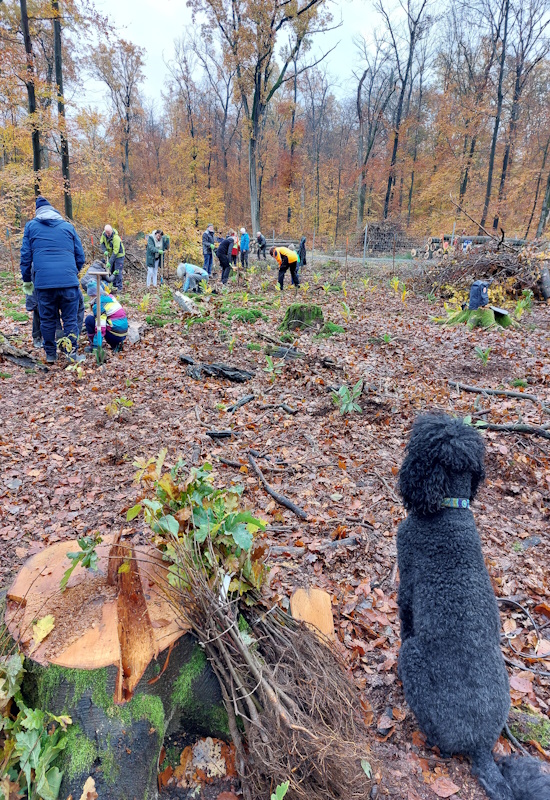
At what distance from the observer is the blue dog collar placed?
176 centimetres

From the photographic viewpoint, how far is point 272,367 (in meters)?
6.29

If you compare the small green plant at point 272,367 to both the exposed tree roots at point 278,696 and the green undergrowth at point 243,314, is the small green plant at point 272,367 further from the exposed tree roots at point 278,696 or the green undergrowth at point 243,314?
the exposed tree roots at point 278,696

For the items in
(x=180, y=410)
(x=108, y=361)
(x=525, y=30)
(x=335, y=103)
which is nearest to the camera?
(x=180, y=410)

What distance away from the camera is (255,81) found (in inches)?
892

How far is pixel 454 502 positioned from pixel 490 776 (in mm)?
983

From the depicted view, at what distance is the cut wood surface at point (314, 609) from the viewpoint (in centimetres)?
214

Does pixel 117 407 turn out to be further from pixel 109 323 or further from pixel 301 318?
pixel 301 318

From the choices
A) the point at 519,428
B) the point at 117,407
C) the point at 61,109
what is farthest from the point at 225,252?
the point at 519,428

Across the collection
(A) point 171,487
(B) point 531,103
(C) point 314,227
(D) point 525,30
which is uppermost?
(D) point 525,30

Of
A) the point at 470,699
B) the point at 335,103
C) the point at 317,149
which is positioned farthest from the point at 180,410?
the point at 335,103

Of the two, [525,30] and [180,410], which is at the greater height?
[525,30]

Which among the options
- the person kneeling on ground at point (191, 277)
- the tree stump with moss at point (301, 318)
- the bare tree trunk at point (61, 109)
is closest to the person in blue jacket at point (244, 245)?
the person kneeling on ground at point (191, 277)

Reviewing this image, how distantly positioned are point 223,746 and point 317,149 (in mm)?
40530

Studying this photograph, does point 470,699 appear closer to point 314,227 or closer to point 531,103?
point 531,103
